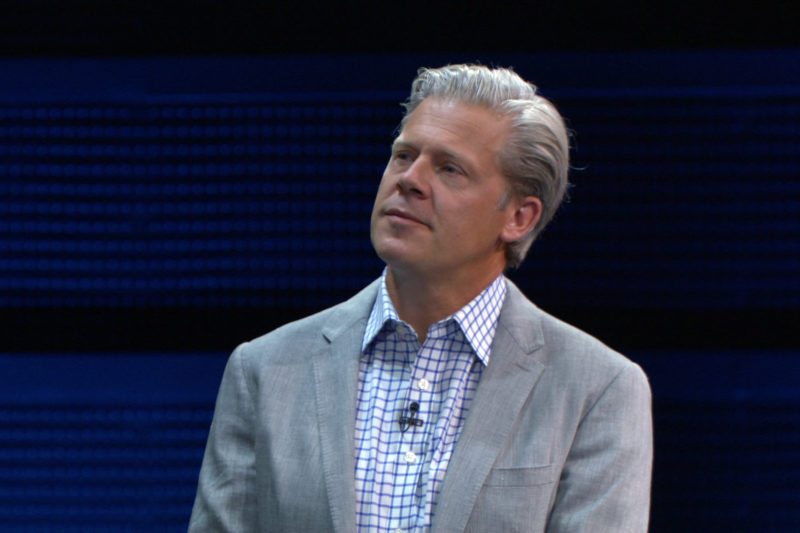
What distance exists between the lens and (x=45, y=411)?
2.50 meters

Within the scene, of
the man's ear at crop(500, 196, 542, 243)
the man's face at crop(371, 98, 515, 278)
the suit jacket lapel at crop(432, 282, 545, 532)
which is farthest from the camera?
the man's ear at crop(500, 196, 542, 243)

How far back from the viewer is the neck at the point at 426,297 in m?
1.76

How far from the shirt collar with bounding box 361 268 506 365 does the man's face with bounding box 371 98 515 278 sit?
0.06m

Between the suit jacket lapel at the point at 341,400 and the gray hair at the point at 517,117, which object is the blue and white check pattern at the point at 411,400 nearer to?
the suit jacket lapel at the point at 341,400

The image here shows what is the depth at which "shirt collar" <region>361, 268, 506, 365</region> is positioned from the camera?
1.73 metres

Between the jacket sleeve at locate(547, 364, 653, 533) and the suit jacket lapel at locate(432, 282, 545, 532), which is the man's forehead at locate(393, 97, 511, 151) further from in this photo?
A: the jacket sleeve at locate(547, 364, 653, 533)

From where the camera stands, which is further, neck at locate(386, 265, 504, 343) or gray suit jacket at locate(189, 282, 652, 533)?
neck at locate(386, 265, 504, 343)

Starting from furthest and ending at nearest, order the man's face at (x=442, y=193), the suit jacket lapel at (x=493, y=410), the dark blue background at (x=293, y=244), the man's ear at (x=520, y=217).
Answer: the dark blue background at (x=293, y=244)
the man's ear at (x=520, y=217)
the man's face at (x=442, y=193)
the suit jacket lapel at (x=493, y=410)

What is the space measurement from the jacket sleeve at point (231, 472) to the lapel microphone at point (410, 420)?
277mm

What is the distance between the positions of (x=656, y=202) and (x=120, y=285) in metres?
1.31

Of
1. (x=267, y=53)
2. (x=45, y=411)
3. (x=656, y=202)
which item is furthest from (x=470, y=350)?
(x=45, y=411)

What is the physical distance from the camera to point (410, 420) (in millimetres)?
1669

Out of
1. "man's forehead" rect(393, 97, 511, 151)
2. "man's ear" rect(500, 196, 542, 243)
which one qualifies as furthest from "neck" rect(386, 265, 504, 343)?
"man's forehead" rect(393, 97, 511, 151)

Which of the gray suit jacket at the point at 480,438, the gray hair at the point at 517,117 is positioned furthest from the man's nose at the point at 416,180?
the gray suit jacket at the point at 480,438
